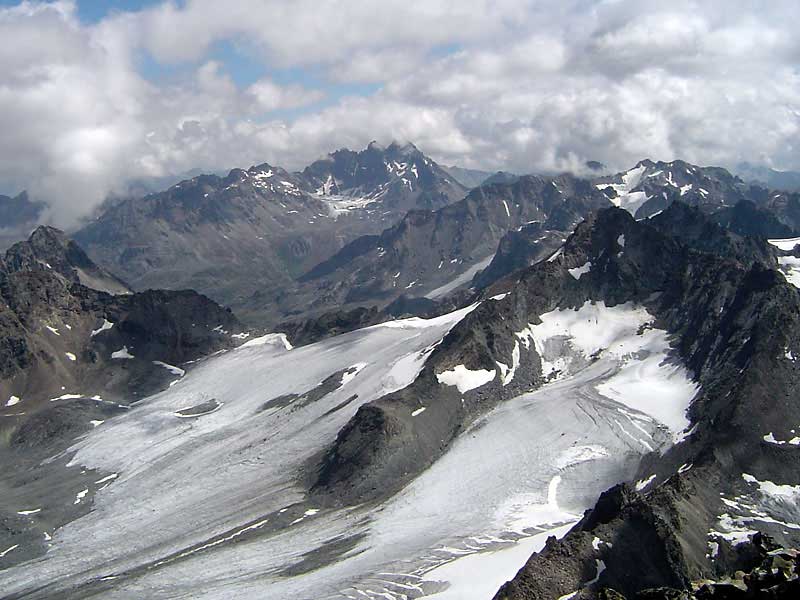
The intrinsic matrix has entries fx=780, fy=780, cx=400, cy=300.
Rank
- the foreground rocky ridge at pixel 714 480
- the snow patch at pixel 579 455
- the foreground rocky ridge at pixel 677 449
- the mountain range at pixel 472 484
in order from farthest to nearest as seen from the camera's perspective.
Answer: the snow patch at pixel 579 455 → the mountain range at pixel 472 484 → the foreground rocky ridge at pixel 677 449 → the foreground rocky ridge at pixel 714 480

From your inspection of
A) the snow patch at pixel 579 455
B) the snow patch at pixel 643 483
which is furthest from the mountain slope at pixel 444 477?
the snow patch at pixel 643 483

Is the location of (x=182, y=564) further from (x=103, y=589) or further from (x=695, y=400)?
(x=695, y=400)

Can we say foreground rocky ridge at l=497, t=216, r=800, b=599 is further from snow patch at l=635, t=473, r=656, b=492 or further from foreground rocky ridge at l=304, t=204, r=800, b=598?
snow patch at l=635, t=473, r=656, b=492

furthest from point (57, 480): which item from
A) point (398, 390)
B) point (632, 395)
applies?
point (632, 395)

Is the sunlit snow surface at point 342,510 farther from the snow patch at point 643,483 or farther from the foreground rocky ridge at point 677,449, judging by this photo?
the foreground rocky ridge at point 677,449

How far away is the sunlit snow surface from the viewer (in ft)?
393

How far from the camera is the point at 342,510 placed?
479ft

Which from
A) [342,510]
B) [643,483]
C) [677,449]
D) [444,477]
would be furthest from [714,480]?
[342,510]

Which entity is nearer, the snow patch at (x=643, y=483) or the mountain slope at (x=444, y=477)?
the mountain slope at (x=444, y=477)

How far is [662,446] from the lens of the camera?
5910 inches

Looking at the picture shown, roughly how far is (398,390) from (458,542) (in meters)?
65.6

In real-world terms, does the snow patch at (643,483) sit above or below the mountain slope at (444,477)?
below

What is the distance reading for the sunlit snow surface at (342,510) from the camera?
119688 mm

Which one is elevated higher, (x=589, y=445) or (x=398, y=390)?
(x=398, y=390)
